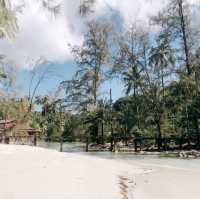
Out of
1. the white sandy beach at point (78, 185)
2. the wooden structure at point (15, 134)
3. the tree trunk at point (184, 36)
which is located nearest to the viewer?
the white sandy beach at point (78, 185)

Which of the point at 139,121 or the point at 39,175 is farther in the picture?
the point at 139,121

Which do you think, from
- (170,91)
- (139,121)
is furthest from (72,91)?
(170,91)

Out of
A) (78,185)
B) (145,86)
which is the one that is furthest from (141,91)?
(78,185)

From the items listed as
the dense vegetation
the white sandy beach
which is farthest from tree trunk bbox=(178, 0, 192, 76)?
the white sandy beach

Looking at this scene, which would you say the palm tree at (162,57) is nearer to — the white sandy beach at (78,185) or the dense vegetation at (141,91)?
the dense vegetation at (141,91)

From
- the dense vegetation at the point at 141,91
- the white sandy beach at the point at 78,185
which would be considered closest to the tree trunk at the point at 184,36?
the dense vegetation at the point at 141,91

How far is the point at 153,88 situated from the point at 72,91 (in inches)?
443

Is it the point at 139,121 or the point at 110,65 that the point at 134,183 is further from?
the point at 110,65

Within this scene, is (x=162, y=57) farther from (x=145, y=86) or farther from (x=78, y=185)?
(x=78, y=185)

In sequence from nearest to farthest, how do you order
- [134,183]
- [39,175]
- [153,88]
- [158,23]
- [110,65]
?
[39,175]
[134,183]
[158,23]
[153,88]
[110,65]

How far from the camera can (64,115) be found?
51.8 meters

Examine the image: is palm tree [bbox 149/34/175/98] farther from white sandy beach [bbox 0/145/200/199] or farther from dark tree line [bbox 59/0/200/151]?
white sandy beach [bbox 0/145/200/199]

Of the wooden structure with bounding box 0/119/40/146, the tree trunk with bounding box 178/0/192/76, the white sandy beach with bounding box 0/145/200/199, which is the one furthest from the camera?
the tree trunk with bounding box 178/0/192/76

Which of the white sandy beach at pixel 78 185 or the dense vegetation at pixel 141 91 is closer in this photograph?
the white sandy beach at pixel 78 185
